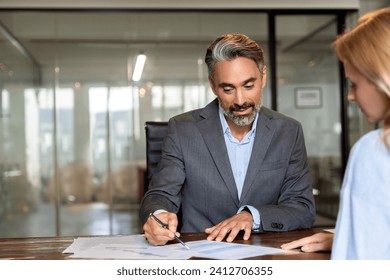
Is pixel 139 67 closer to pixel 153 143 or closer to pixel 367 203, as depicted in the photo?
pixel 153 143

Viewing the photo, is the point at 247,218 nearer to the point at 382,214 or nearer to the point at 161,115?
the point at 382,214

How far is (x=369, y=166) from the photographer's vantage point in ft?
3.75

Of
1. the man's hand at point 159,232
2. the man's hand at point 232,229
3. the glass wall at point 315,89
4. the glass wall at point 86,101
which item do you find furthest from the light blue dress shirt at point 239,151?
the glass wall at point 315,89

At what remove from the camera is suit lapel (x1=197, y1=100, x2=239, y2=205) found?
2467 mm

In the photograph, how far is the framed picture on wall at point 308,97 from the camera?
21.0 ft

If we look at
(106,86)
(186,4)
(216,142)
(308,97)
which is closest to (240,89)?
(216,142)

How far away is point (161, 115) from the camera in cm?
626

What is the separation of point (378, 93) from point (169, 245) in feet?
3.16

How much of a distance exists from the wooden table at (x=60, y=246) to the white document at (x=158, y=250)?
0.16 feet

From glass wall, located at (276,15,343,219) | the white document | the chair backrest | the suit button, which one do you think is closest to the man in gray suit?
the suit button

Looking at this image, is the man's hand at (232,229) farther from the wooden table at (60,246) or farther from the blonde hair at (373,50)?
the blonde hair at (373,50)

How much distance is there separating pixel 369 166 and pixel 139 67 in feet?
17.2
